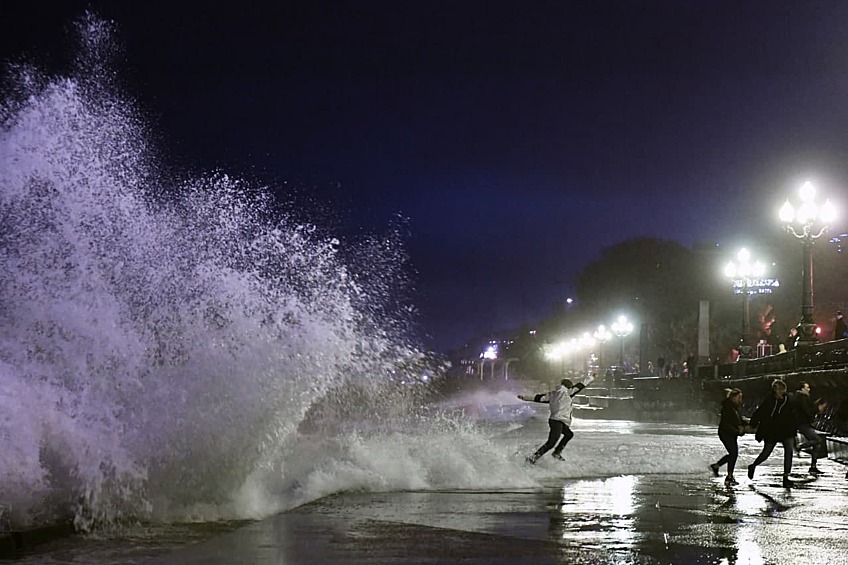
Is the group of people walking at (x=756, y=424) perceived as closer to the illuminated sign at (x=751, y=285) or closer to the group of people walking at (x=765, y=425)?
the group of people walking at (x=765, y=425)

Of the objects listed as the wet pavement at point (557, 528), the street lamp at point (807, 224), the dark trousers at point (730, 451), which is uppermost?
the street lamp at point (807, 224)

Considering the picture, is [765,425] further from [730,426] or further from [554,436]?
[554,436]

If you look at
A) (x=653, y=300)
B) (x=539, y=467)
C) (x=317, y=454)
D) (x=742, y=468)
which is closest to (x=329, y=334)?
(x=317, y=454)

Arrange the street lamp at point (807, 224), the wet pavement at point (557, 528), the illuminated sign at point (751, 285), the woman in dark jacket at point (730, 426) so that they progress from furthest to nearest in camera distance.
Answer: the illuminated sign at point (751, 285)
the street lamp at point (807, 224)
the woman in dark jacket at point (730, 426)
the wet pavement at point (557, 528)

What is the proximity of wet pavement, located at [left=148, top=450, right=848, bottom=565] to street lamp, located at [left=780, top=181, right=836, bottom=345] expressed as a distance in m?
15.9

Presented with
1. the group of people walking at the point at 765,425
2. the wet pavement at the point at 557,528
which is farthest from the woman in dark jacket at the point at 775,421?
the wet pavement at the point at 557,528

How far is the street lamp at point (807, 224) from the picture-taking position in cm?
3122

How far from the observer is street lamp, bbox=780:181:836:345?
102 ft

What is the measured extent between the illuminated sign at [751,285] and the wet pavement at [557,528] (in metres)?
32.4

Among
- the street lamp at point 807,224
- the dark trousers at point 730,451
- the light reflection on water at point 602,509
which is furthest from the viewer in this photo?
the street lamp at point 807,224

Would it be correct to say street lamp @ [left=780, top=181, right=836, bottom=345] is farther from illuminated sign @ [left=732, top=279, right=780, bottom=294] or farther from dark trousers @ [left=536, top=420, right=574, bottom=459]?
dark trousers @ [left=536, top=420, right=574, bottom=459]

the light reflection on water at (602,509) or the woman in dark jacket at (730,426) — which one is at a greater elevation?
the woman in dark jacket at (730,426)

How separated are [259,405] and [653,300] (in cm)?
8024

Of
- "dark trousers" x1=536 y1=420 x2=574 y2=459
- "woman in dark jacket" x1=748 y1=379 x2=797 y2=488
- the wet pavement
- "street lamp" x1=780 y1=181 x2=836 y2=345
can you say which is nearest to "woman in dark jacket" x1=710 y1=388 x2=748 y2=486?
"woman in dark jacket" x1=748 y1=379 x2=797 y2=488
